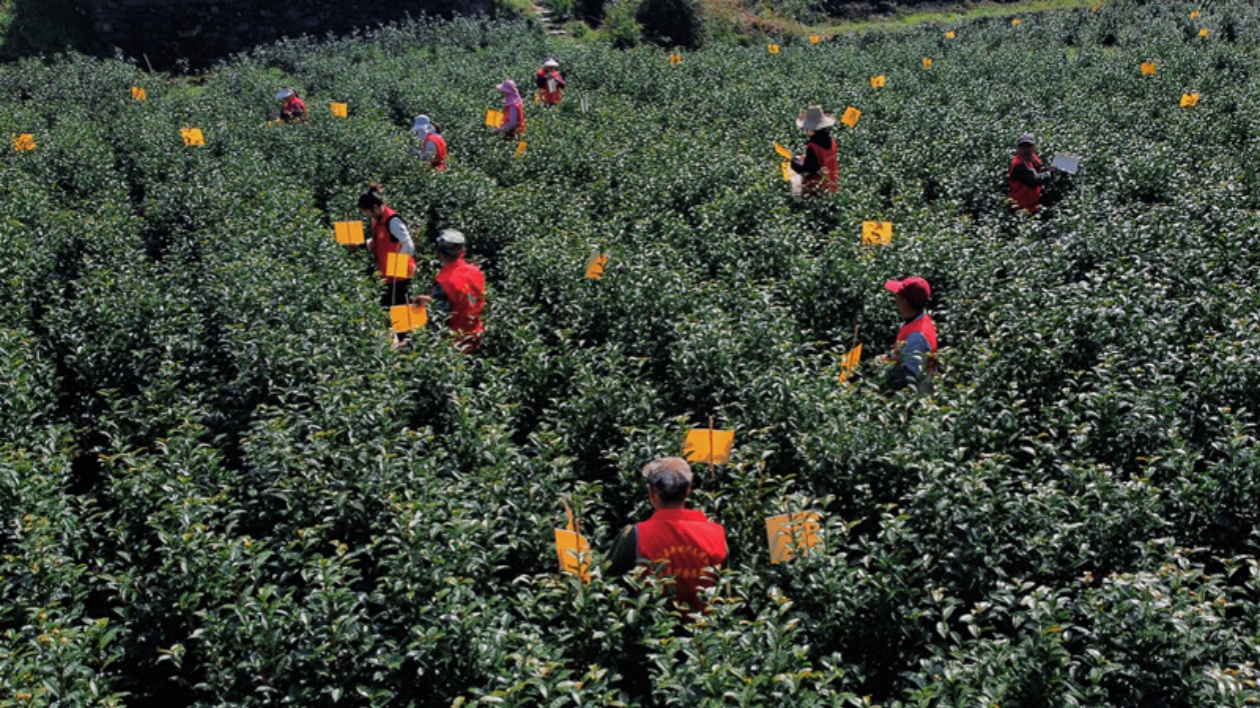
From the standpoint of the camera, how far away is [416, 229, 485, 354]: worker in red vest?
824 cm

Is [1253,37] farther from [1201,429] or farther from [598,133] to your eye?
[1201,429]

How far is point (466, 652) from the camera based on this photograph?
14.5 feet

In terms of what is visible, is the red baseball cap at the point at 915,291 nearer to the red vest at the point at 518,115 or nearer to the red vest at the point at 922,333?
the red vest at the point at 922,333

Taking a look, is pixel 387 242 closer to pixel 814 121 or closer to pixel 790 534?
pixel 814 121

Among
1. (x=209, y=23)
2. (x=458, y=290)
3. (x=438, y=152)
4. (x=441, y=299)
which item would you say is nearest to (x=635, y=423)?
(x=458, y=290)

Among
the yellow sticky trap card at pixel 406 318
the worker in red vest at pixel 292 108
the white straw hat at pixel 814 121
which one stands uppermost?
the white straw hat at pixel 814 121

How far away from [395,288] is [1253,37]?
21997 mm

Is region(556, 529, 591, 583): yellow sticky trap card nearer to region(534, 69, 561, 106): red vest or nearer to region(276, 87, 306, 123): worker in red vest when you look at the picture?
region(534, 69, 561, 106): red vest

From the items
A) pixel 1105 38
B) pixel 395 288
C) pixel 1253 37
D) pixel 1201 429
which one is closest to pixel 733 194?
pixel 395 288

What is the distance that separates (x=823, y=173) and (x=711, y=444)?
6562 millimetres

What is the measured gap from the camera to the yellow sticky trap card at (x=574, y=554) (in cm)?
466

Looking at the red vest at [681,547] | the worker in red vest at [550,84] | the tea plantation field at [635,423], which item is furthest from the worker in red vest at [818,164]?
the worker in red vest at [550,84]

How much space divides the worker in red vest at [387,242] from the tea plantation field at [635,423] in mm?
469

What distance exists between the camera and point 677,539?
484cm
